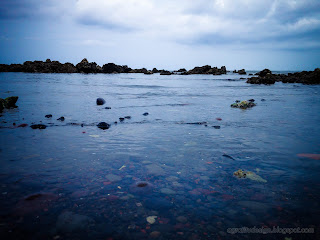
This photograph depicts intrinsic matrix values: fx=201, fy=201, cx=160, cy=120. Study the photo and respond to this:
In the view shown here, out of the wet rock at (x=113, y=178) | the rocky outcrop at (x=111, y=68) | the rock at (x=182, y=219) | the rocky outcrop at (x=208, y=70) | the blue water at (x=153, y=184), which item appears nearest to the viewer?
the blue water at (x=153, y=184)

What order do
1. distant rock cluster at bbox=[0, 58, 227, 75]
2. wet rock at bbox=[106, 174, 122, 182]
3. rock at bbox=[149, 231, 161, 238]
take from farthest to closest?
distant rock cluster at bbox=[0, 58, 227, 75] → wet rock at bbox=[106, 174, 122, 182] → rock at bbox=[149, 231, 161, 238]

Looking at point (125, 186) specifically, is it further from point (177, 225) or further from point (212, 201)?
point (212, 201)

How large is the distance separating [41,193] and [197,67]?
413 ft

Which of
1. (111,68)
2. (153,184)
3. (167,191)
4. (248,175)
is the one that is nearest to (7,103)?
(153,184)

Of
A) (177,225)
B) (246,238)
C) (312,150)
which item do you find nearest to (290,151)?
(312,150)

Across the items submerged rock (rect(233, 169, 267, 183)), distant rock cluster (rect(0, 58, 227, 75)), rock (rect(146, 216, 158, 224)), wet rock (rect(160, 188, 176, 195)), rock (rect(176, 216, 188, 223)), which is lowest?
rock (rect(146, 216, 158, 224))

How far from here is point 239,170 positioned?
17.1 feet

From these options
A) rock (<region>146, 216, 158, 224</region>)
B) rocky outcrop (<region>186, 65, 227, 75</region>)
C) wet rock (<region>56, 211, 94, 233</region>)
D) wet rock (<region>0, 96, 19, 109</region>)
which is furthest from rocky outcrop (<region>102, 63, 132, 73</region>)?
rock (<region>146, 216, 158, 224</region>)

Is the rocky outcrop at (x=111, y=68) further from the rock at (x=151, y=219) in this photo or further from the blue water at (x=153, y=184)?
the rock at (x=151, y=219)

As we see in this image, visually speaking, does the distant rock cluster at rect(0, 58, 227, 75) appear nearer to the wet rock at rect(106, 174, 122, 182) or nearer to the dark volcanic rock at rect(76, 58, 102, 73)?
the dark volcanic rock at rect(76, 58, 102, 73)

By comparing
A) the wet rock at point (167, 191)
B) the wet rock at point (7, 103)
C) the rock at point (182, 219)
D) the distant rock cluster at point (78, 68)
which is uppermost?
the distant rock cluster at point (78, 68)

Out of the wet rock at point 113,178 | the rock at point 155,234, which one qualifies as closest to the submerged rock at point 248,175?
the rock at point 155,234

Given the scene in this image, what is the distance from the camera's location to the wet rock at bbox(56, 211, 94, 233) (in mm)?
3201

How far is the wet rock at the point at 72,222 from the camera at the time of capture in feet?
10.5
